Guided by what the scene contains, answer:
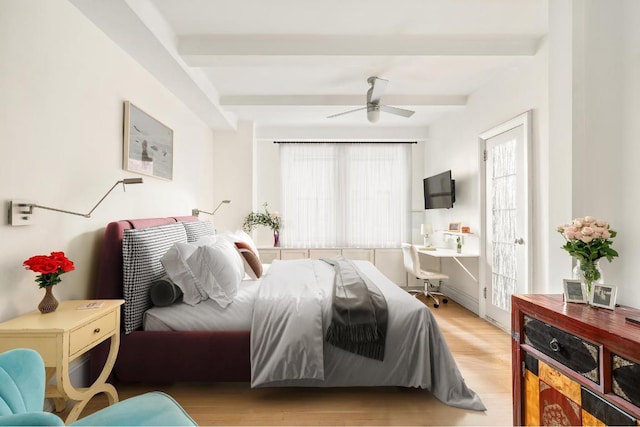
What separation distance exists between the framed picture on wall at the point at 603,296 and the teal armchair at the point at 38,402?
1796 millimetres

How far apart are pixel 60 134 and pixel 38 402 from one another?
4.85 feet

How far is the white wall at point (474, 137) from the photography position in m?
2.87

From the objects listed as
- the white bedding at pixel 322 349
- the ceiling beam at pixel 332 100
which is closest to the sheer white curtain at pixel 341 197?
the ceiling beam at pixel 332 100

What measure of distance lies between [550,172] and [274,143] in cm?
432

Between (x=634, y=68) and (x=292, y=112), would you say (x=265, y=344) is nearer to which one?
(x=634, y=68)

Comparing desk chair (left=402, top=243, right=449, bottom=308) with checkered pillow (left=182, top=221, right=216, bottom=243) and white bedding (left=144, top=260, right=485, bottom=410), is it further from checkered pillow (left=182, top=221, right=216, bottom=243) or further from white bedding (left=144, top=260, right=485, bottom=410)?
checkered pillow (left=182, top=221, right=216, bottom=243)

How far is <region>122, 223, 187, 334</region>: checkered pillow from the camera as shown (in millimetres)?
2105

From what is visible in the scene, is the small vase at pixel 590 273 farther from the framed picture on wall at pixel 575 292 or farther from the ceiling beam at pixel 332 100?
the ceiling beam at pixel 332 100

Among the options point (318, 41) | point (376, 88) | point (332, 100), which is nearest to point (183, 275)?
point (318, 41)

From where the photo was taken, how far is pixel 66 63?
76.6 inches

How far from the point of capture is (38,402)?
109 centimetres

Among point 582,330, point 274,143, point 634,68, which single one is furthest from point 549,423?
point 274,143

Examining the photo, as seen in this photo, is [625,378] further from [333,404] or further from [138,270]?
[138,270]

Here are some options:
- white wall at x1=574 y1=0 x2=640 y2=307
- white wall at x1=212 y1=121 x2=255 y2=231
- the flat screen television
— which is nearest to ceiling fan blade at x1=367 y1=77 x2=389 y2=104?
the flat screen television
